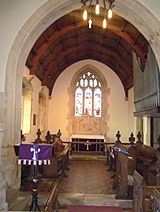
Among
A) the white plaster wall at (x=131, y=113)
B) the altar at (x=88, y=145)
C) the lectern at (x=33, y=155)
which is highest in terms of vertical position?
the white plaster wall at (x=131, y=113)

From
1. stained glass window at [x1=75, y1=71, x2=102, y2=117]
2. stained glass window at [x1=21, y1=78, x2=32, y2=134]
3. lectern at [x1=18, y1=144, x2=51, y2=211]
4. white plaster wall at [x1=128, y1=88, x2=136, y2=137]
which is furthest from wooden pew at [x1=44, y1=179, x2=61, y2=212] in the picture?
stained glass window at [x1=75, y1=71, x2=102, y2=117]

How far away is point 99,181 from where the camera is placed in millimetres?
6312

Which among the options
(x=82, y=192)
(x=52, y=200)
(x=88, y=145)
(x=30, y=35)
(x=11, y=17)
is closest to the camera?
(x=52, y=200)

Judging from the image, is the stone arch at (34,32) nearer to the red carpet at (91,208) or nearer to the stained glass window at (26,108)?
the red carpet at (91,208)

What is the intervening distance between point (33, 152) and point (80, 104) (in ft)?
30.6

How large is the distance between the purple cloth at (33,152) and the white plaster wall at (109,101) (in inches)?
351

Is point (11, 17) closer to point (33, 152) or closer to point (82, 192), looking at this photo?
point (33, 152)

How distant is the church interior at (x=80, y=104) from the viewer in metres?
4.39

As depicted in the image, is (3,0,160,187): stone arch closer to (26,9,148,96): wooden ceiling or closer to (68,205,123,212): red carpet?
(68,205,123,212): red carpet

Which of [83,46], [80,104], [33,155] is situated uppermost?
[83,46]

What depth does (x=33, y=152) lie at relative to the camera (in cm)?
390

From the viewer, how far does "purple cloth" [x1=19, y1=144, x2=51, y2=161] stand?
153 inches

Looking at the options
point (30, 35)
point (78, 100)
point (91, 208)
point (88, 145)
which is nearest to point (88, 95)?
point (78, 100)

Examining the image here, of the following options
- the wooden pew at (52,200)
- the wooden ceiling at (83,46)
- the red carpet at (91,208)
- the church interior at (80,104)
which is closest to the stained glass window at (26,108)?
the church interior at (80,104)
